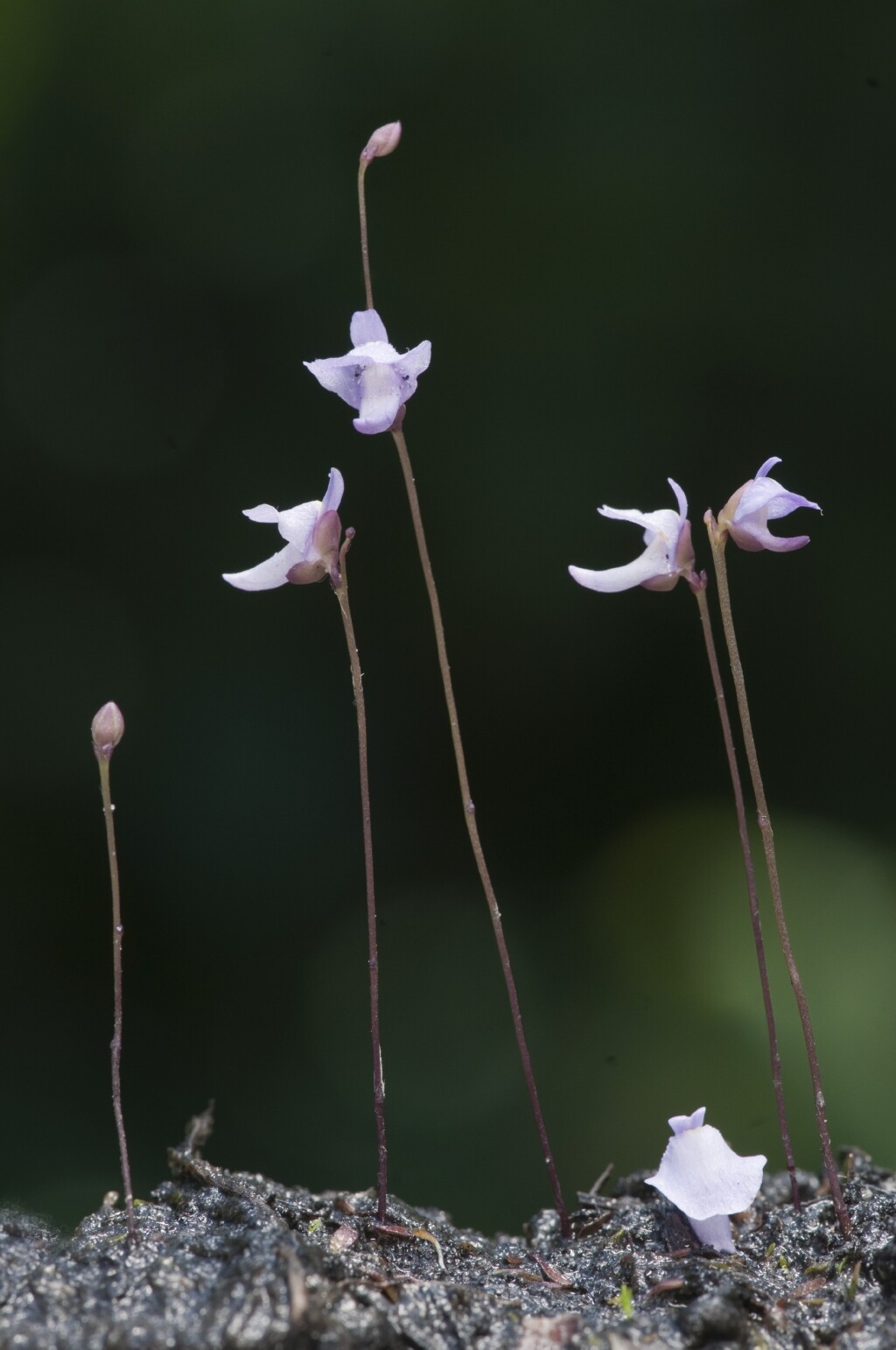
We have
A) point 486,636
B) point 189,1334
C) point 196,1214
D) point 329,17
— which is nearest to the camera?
point 189,1334

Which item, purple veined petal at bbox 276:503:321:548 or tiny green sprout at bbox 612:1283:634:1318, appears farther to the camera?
purple veined petal at bbox 276:503:321:548

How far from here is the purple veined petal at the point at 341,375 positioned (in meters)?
1.13

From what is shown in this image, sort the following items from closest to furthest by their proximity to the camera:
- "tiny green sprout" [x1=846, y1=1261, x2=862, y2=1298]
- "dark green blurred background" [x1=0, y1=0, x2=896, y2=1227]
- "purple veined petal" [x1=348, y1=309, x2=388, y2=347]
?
"tiny green sprout" [x1=846, y1=1261, x2=862, y2=1298]
"purple veined petal" [x1=348, y1=309, x2=388, y2=347]
"dark green blurred background" [x1=0, y1=0, x2=896, y2=1227]

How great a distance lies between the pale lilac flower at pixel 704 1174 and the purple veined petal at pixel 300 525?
56 centimetres

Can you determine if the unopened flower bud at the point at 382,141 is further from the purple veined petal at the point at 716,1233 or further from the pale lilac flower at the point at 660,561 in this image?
the purple veined petal at the point at 716,1233

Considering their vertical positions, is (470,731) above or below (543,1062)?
above

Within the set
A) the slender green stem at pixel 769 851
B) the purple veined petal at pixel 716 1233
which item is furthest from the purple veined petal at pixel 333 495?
the purple veined petal at pixel 716 1233

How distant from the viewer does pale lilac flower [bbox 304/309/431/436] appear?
113 cm

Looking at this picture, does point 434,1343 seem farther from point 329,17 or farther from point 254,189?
point 329,17

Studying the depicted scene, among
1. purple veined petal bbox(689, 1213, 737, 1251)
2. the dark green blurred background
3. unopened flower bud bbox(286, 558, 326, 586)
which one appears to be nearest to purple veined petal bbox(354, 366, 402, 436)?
unopened flower bud bbox(286, 558, 326, 586)

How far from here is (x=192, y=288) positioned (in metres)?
2.70

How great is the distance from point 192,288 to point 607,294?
0.83 m

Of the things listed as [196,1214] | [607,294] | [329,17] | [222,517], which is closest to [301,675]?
[222,517]

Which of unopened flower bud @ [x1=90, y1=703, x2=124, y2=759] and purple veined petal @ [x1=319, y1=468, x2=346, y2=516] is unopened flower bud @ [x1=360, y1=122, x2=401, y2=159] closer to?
purple veined petal @ [x1=319, y1=468, x2=346, y2=516]
